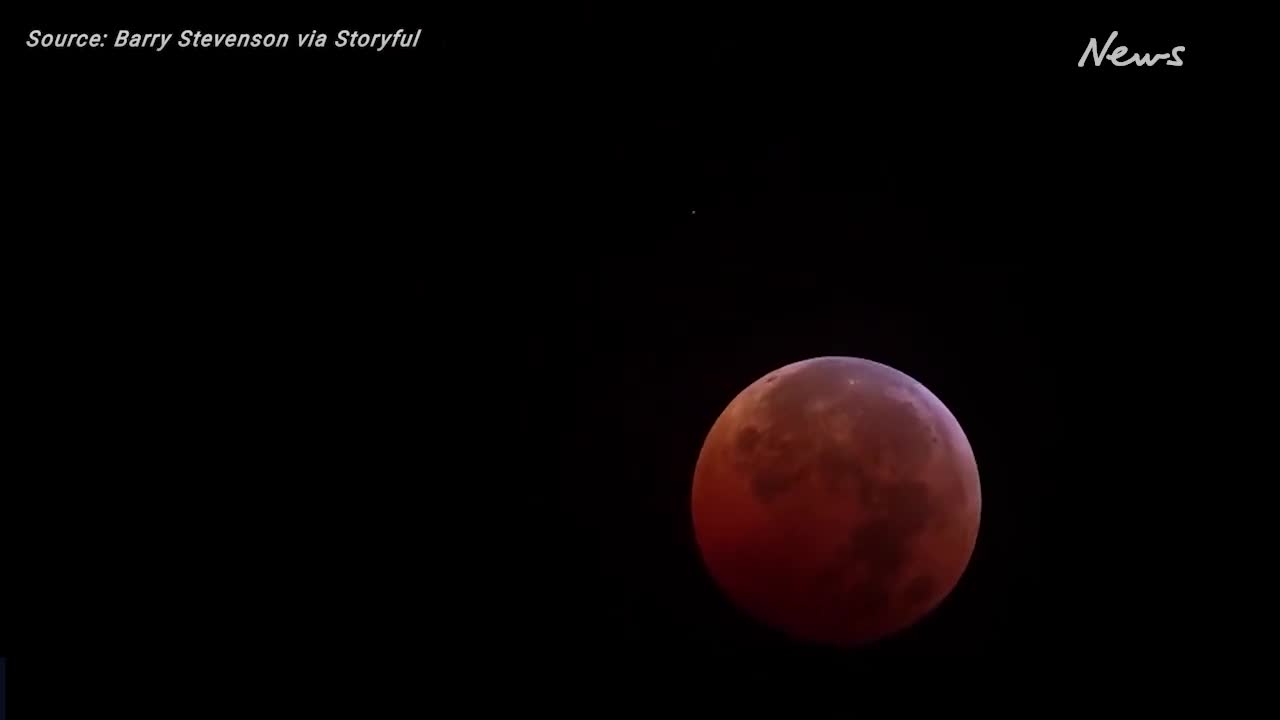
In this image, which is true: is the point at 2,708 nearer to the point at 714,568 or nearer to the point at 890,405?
the point at 714,568

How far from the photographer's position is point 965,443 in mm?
6641

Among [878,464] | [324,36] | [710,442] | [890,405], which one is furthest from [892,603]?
[324,36]

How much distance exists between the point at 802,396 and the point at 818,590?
1.43 m

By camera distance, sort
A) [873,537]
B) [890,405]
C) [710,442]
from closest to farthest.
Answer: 1. [873,537]
2. [890,405]
3. [710,442]

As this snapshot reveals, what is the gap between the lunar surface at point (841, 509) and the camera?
5.84m

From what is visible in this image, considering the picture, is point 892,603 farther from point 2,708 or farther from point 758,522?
point 2,708

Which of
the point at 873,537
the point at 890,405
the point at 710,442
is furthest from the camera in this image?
the point at 710,442

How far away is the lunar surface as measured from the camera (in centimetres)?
584

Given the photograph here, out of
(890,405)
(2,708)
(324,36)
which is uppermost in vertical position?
(324,36)

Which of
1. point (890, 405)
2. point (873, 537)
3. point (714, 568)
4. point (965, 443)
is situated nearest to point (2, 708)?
point (714, 568)

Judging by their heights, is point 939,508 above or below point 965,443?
below

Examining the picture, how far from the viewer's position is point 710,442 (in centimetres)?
692

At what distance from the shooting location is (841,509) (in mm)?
5828

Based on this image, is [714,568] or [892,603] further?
[714,568]
